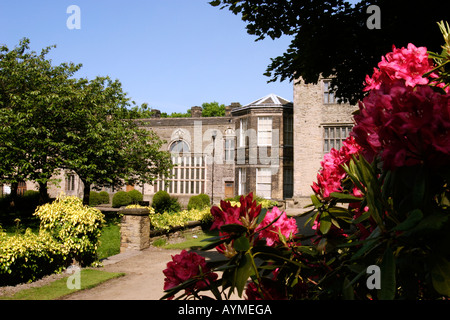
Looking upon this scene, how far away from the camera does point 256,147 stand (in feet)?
89.9

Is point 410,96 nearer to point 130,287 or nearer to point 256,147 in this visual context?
point 130,287

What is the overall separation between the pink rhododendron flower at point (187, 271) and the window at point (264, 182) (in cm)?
2559

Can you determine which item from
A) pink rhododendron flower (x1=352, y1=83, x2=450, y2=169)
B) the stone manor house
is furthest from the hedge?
the stone manor house

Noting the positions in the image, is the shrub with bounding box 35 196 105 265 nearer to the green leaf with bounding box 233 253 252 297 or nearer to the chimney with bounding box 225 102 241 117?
the green leaf with bounding box 233 253 252 297

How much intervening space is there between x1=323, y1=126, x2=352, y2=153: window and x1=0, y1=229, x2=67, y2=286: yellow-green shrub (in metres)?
19.3

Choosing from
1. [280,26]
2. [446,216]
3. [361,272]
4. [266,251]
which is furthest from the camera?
[280,26]

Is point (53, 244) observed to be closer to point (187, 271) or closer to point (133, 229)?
point (133, 229)

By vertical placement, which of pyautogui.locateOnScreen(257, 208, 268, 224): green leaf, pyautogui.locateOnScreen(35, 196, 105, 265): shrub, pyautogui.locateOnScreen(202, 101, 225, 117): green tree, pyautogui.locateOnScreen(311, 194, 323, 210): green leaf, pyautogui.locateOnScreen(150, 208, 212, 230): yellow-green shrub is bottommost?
pyautogui.locateOnScreen(150, 208, 212, 230): yellow-green shrub

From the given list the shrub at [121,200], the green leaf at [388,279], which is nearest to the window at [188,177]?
the shrub at [121,200]

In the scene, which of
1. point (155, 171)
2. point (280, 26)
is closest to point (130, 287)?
point (280, 26)

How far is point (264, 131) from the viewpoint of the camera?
27344mm

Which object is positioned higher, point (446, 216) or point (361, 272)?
point (446, 216)

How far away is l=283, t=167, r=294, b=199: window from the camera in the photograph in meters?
27.0
